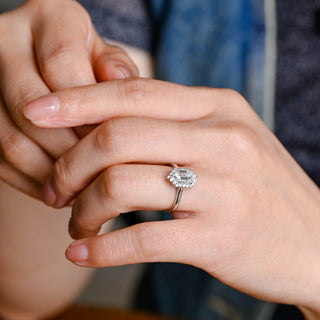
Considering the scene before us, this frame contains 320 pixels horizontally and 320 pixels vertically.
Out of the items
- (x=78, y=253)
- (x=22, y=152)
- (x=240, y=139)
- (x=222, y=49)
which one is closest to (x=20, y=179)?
(x=22, y=152)

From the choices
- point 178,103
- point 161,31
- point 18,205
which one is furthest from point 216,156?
point 18,205

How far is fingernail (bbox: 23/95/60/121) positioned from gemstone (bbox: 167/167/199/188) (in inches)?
6.0

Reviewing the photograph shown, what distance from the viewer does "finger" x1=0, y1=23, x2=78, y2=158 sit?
1.57ft

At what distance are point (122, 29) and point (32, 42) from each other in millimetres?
300

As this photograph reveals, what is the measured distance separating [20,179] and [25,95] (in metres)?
0.14

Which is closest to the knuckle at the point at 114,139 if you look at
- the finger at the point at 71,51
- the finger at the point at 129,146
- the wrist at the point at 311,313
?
the finger at the point at 129,146

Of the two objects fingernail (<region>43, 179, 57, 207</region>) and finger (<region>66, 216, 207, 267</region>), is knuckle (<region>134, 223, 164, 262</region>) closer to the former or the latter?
finger (<region>66, 216, 207, 267</region>)

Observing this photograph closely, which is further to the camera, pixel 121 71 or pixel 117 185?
pixel 121 71

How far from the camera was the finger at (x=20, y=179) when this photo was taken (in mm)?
549

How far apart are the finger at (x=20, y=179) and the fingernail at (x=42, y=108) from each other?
0.15 metres

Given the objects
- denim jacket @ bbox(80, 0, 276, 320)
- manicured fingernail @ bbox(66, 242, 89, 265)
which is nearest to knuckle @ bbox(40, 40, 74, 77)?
manicured fingernail @ bbox(66, 242, 89, 265)

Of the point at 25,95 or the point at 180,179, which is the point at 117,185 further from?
the point at 25,95

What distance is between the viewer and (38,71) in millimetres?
515

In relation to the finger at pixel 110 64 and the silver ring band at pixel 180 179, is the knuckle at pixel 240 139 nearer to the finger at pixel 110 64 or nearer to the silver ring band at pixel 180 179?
the silver ring band at pixel 180 179
